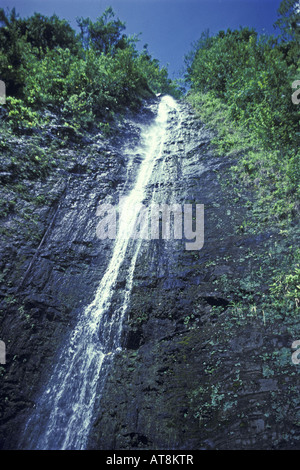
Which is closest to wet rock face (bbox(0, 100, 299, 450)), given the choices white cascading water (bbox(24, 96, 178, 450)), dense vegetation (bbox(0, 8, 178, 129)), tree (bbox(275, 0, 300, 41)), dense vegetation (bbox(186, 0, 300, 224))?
white cascading water (bbox(24, 96, 178, 450))

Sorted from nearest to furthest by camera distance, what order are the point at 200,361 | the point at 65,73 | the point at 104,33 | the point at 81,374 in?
the point at 200,361
the point at 81,374
the point at 65,73
the point at 104,33

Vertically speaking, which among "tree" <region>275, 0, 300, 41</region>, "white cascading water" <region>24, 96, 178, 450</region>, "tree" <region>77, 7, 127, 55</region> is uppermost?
"tree" <region>77, 7, 127, 55</region>

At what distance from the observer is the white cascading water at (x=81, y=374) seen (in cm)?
504

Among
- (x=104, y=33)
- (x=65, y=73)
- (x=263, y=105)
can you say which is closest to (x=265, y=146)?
(x=263, y=105)

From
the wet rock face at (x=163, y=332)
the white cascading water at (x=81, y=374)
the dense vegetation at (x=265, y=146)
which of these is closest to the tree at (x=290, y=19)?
the dense vegetation at (x=265, y=146)

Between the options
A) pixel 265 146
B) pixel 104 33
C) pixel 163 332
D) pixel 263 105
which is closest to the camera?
pixel 163 332

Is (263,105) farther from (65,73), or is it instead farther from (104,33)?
(104,33)

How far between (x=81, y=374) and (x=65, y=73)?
12980 millimetres

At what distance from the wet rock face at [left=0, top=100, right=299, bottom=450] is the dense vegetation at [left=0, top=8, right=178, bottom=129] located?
3.61 m

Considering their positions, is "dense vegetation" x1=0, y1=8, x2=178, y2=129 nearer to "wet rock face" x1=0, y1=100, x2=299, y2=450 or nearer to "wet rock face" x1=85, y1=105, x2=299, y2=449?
"wet rock face" x1=0, y1=100, x2=299, y2=450

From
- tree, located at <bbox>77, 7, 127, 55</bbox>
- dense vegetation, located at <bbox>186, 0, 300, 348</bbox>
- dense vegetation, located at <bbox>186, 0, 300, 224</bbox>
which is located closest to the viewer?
dense vegetation, located at <bbox>186, 0, 300, 348</bbox>

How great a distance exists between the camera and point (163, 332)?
6027 millimetres

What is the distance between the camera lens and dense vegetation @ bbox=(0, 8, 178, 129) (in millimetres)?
9984

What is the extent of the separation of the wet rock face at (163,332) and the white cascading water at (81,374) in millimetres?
188
